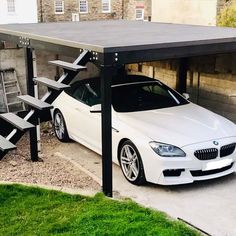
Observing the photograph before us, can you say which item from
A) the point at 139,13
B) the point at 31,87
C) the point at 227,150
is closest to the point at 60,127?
the point at 31,87

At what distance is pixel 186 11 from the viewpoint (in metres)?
15.1

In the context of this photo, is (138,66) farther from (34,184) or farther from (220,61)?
(34,184)

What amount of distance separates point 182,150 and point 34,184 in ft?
6.88

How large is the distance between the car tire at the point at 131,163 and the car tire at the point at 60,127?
2059 mm

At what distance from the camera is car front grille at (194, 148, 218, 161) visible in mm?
6605

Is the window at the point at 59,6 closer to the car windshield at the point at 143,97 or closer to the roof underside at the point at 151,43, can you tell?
the car windshield at the point at 143,97

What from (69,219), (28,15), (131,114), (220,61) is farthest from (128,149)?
(28,15)

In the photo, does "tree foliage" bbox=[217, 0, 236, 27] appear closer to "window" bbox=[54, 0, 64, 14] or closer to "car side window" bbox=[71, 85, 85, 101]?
"car side window" bbox=[71, 85, 85, 101]

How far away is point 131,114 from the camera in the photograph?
746cm

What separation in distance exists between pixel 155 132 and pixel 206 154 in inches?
30.5

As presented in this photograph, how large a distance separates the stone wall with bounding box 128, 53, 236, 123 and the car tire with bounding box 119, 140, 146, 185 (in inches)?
128

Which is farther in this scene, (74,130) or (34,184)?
(74,130)

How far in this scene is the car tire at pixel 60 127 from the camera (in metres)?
8.92

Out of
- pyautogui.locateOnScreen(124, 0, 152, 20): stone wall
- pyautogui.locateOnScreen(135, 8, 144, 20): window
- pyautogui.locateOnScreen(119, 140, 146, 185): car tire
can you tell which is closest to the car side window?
pyautogui.locateOnScreen(119, 140, 146, 185): car tire
